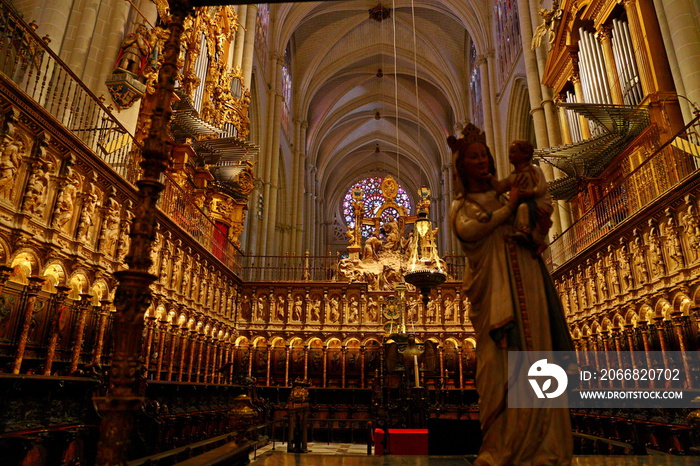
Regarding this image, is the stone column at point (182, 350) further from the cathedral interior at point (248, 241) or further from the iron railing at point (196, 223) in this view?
the iron railing at point (196, 223)

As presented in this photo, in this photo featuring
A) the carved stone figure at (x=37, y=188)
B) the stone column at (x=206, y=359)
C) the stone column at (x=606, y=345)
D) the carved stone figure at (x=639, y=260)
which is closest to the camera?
the carved stone figure at (x=37, y=188)

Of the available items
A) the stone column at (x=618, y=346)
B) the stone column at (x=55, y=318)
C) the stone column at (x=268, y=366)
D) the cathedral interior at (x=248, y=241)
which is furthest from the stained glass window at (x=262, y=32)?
the stone column at (x=618, y=346)

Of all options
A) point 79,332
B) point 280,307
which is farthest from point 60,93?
point 280,307

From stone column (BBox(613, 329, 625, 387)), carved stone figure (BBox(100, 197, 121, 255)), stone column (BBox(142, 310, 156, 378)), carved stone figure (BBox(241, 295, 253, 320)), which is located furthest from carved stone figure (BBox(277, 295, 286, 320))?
stone column (BBox(613, 329, 625, 387))

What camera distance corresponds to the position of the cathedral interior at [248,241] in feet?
18.3

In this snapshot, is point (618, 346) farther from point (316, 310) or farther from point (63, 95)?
point (63, 95)

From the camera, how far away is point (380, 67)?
106ft

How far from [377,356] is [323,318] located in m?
2.29

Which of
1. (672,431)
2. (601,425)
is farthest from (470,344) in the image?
(672,431)

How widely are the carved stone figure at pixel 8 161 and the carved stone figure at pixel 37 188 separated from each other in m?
0.25

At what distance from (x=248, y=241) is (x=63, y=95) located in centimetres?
1384

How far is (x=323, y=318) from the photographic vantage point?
16.8 metres

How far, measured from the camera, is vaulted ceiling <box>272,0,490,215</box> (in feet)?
86.0

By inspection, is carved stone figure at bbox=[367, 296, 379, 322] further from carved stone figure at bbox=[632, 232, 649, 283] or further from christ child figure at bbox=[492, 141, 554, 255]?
christ child figure at bbox=[492, 141, 554, 255]
